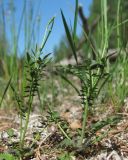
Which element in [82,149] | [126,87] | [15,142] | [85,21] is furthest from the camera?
[85,21]

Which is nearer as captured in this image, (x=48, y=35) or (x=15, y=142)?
(x=48, y=35)

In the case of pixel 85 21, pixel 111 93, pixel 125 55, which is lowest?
pixel 111 93

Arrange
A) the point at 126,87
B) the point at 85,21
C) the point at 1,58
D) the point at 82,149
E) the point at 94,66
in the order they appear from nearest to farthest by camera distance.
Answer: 1. the point at 94,66
2. the point at 82,149
3. the point at 126,87
4. the point at 1,58
5. the point at 85,21

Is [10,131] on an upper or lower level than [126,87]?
lower

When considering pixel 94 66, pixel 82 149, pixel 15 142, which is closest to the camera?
pixel 94 66

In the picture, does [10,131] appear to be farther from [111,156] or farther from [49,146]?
[111,156]

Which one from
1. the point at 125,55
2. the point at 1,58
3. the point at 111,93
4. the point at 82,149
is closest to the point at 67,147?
the point at 82,149

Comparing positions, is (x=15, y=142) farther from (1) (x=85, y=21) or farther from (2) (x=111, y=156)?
(1) (x=85, y=21)

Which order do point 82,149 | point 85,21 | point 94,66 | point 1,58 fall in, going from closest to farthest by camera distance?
point 94,66 < point 82,149 < point 1,58 < point 85,21

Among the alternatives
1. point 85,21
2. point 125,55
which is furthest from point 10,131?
point 85,21
